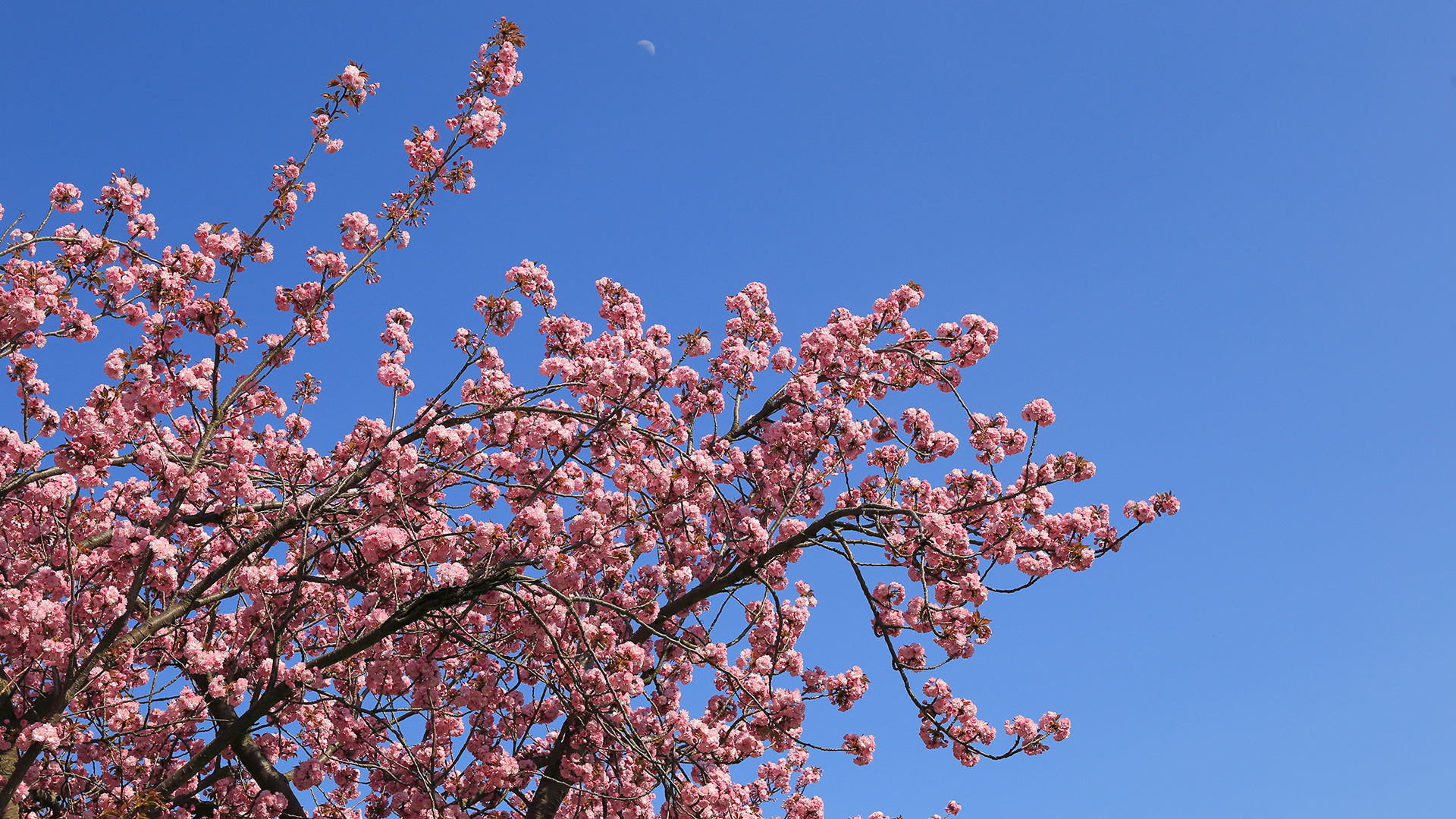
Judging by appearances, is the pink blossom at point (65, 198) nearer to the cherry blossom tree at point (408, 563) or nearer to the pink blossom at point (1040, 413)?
the cherry blossom tree at point (408, 563)

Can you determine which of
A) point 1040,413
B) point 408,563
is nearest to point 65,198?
point 408,563

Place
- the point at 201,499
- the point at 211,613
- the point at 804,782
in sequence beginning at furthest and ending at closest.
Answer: the point at 804,782 < the point at 201,499 < the point at 211,613

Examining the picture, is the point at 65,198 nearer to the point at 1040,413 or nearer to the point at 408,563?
the point at 408,563

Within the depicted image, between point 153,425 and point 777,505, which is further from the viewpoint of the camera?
point 777,505

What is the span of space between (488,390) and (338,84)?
3.24 m

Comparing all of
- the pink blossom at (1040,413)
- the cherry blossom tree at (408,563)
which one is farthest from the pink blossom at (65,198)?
the pink blossom at (1040,413)

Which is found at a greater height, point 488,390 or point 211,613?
point 488,390

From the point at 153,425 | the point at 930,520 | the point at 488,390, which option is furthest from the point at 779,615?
the point at 153,425

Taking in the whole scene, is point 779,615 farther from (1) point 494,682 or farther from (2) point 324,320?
(2) point 324,320

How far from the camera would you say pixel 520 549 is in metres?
8.06

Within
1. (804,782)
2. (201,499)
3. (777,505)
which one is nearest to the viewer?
(201,499)

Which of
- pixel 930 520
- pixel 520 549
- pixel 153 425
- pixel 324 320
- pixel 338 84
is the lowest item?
pixel 520 549

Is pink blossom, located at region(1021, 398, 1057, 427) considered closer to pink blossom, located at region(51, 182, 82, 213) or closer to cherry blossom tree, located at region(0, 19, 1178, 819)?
cherry blossom tree, located at region(0, 19, 1178, 819)

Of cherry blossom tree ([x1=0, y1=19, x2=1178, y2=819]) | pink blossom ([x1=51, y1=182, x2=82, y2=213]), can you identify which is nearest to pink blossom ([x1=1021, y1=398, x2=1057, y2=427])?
cherry blossom tree ([x1=0, y1=19, x2=1178, y2=819])
